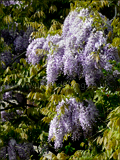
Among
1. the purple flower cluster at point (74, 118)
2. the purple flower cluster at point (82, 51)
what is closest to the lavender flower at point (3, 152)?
the purple flower cluster at point (74, 118)

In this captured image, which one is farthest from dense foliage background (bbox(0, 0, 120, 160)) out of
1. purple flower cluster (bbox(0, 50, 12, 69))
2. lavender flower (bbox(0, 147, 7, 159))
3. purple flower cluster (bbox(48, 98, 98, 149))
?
purple flower cluster (bbox(0, 50, 12, 69))

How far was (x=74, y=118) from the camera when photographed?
3.01m

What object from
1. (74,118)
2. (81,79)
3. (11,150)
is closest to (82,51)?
(81,79)

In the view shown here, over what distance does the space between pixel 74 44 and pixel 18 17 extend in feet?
6.81

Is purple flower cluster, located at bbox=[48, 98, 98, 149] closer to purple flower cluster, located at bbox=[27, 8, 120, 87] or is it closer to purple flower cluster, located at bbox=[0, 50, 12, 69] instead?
purple flower cluster, located at bbox=[27, 8, 120, 87]

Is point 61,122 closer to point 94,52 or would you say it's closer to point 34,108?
point 94,52

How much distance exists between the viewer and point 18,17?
15.1 feet

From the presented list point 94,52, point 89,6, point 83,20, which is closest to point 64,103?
point 94,52

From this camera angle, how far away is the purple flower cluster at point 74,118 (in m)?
2.98

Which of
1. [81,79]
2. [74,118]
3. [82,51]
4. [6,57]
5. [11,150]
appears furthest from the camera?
[6,57]

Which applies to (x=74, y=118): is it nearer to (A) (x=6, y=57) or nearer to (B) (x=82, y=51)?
(B) (x=82, y=51)

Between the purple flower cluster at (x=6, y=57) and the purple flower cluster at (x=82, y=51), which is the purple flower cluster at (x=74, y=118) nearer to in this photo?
the purple flower cluster at (x=82, y=51)

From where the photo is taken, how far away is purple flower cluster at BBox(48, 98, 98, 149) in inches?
117

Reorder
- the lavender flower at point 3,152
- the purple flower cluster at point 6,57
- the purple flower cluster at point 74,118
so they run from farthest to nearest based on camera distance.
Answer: the purple flower cluster at point 6,57 < the lavender flower at point 3,152 < the purple flower cluster at point 74,118
